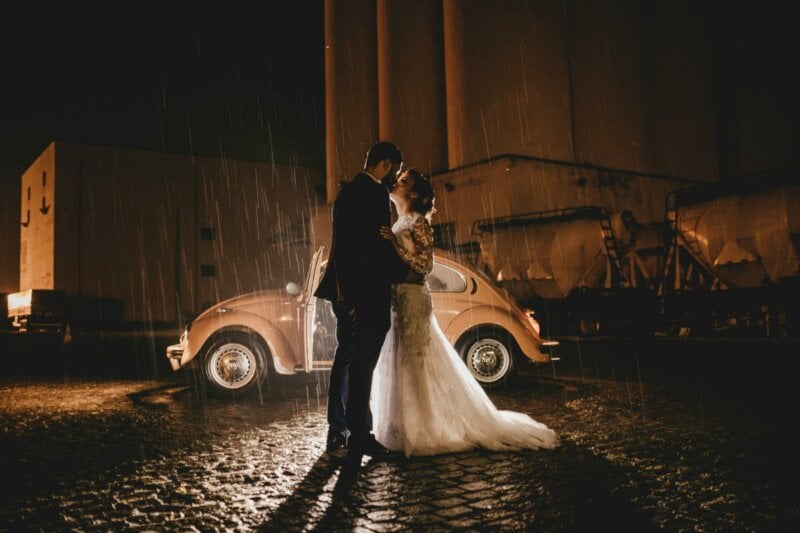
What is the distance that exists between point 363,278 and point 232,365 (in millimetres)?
3999

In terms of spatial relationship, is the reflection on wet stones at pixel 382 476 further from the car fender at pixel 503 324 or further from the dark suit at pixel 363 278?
the car fender at pixel 503 324

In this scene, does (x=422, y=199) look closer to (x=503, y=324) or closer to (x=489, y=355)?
(x=503, y=324)

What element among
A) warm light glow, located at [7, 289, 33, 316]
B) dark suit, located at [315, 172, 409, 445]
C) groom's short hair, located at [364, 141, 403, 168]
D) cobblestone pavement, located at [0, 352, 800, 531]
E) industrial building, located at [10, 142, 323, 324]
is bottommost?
cobblestone pavement, located at [0, 352, 800, 531]

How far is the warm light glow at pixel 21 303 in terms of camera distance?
88.4ft

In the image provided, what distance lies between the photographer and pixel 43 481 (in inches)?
156

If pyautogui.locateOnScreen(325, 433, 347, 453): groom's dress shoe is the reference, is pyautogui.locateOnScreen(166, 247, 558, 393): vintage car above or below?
above

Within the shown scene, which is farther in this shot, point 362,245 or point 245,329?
point 245,329

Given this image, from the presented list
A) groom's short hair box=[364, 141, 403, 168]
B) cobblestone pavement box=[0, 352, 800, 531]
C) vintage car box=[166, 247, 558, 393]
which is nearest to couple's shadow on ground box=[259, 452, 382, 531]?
cobblestone pavement box=[0, 352, 800, 531]

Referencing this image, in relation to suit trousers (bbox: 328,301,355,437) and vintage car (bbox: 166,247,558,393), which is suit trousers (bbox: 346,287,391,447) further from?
vintage car (bbox: 166,247,558,393)

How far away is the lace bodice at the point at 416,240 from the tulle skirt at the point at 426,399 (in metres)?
0.21

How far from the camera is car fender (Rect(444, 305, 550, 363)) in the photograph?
26.1 feet

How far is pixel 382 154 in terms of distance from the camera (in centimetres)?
447

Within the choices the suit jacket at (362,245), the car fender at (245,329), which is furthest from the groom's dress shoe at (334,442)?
the car fender at (245,329)

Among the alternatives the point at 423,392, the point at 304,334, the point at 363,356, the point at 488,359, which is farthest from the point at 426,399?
the point at 488,359
